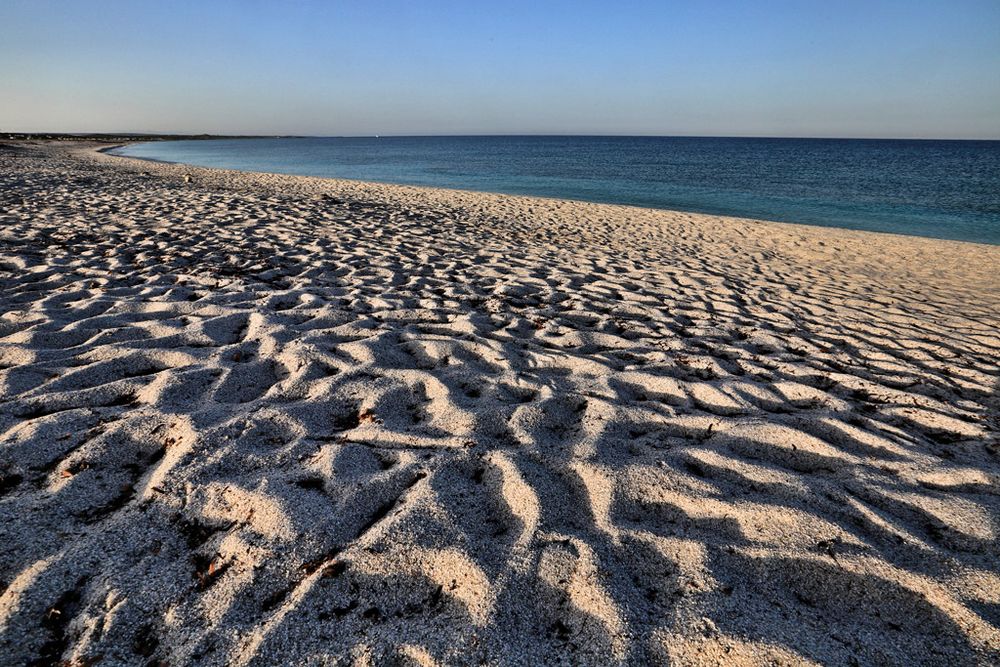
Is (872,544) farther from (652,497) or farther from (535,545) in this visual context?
(535,545)

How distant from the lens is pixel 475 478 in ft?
6.12

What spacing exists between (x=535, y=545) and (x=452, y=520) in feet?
0.93

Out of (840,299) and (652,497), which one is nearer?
(652,497)

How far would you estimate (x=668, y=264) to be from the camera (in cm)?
653

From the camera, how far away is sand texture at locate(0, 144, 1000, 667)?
130 cm

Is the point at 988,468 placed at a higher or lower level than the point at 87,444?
lower

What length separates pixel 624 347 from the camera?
3.32m

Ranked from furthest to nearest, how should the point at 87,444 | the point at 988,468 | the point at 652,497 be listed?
the point at 988,468
the point at 87,444
the point at 652,497

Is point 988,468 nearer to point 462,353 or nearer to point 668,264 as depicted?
point 462,353

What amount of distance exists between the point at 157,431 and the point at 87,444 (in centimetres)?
23

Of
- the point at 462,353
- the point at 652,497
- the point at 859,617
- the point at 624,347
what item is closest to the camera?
the point at 859,617

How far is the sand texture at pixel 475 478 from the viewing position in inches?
51.3

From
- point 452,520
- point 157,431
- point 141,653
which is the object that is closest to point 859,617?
point 452,520

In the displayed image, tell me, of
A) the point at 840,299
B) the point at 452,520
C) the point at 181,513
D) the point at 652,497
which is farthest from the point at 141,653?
the point at 840,299
